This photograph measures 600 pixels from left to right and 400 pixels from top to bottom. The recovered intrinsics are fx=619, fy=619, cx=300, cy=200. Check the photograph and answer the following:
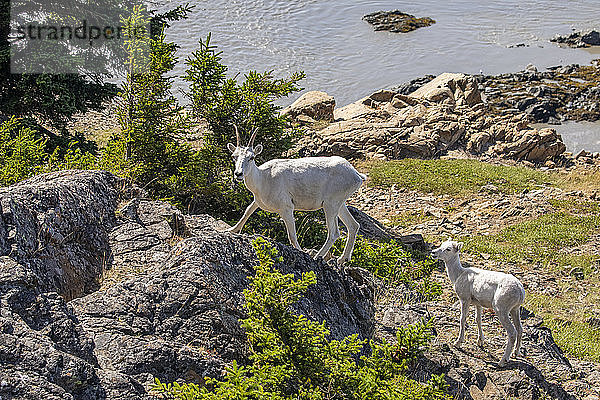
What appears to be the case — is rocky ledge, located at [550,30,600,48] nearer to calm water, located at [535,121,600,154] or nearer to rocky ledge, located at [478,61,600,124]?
rocky ledge, located at [478,61,600,124]

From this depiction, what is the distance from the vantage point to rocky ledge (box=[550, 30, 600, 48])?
58375 mm

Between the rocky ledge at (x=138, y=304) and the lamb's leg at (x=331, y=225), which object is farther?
the lamb's leg at (x=331, y=225)

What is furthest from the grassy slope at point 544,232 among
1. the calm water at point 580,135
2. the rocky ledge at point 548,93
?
the rocky ledge at point 548,93

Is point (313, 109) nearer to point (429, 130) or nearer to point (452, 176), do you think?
point (429, 130)

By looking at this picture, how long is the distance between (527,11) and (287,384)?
71593 millimetres

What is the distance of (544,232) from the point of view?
2092 cm

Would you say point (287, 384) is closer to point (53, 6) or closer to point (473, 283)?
point (473, 283)

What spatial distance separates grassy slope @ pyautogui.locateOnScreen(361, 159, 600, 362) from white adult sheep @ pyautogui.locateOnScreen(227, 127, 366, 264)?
24.9 ft

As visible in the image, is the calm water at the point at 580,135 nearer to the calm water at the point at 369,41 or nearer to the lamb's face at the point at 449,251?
the calm water at the point at 369,41

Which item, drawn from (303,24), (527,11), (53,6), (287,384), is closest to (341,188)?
(287,384)

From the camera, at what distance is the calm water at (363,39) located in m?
46.1

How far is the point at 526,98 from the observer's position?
1720 inches

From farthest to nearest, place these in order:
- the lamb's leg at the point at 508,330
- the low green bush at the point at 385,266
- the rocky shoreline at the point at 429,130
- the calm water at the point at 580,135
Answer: the calm water at the point at 580,135 → the rocky shoreline at the point at 429,130 → the low green bush at the point at 385,266 → the lamb's leg at the point at 508,330

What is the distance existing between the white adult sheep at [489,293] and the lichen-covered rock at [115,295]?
7.83ft
